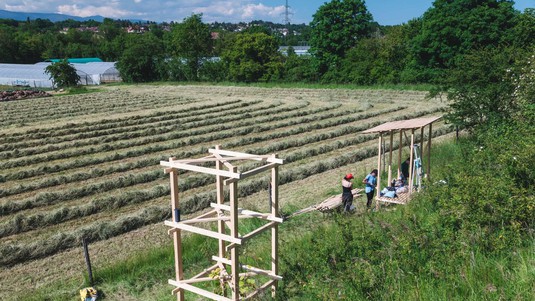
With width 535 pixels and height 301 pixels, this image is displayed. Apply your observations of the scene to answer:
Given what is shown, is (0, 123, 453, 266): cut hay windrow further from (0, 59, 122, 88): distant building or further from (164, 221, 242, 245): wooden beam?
(0, 59, 122, 88): distant building

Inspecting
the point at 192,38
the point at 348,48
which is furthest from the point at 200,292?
the point at 192,38

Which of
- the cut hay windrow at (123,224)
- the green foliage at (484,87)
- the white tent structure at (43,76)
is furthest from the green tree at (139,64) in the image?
the green foliage at (484,87)

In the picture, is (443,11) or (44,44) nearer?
(443,11)

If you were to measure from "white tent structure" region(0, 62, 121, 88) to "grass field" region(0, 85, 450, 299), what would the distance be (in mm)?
32864

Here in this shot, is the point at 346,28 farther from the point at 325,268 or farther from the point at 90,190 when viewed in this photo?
the point at 325,268

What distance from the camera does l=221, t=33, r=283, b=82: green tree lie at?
6003 cm

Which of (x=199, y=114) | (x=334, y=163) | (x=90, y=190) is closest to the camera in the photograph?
(x=90, y=190)

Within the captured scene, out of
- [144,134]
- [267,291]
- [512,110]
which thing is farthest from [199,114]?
[267,291]

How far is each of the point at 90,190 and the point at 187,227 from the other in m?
10.1

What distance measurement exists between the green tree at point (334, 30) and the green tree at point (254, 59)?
5.55 metres

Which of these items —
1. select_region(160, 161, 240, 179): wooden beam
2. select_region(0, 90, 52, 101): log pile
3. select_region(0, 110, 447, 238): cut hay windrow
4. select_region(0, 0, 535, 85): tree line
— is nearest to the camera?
select_region(160, 161, 240, 179): wooden beam

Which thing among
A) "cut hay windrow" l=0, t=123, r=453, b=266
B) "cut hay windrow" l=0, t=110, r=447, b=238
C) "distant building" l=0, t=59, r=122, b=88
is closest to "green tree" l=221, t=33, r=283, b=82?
"distant building" l=0, t=59, r=122, b=88

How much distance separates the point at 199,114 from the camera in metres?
32.7

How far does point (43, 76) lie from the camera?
7138cm
